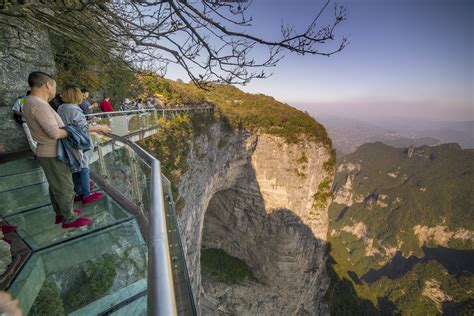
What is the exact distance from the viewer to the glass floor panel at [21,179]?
3.64 meters

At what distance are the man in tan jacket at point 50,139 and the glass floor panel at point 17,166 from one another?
2.45m

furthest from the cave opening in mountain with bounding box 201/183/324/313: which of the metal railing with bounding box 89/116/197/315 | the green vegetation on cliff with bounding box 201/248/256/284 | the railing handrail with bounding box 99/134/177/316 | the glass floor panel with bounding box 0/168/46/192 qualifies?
the railing handrail with bounding box 99/134/177/316

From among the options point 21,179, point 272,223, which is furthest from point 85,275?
point 272,223

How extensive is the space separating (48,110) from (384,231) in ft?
333

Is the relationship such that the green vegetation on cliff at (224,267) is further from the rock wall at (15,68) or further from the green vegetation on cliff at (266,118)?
the rock wall at (15,68)

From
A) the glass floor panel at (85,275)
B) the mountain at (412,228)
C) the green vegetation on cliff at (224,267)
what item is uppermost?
the glass floor panel at (85,275)

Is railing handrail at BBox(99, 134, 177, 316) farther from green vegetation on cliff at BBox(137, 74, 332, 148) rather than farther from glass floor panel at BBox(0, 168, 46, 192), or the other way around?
green vegetation on cliff at BBox(137, 74, 332, 148)

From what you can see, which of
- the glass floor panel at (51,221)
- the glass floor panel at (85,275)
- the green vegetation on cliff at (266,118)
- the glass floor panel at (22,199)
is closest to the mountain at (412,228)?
the green vegetation on cliff at (266,118)

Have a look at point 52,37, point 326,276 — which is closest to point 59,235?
point 52,37

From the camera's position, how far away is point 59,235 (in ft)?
7.91

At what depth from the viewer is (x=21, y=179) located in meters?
3.89

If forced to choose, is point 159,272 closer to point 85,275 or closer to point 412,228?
point 85,275

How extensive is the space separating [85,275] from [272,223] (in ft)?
66.8

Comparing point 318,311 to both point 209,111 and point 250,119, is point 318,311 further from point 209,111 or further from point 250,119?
point 209,111
